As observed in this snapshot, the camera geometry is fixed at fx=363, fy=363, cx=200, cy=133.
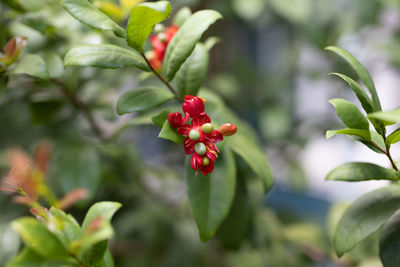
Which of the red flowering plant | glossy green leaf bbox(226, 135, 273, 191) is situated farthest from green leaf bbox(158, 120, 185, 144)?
glossy green leaf bbox(226, 135, 273, 191)

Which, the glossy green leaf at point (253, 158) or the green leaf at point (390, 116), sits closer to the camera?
the green leaf at point (390, 116)

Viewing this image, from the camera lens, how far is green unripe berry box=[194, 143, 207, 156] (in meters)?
0.39

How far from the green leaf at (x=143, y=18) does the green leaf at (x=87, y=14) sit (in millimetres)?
23

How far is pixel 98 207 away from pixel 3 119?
0.73 m

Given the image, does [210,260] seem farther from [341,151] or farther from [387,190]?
[341,151]

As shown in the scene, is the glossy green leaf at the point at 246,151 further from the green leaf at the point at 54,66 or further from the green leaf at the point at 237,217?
the green leaf at the point at 54,66

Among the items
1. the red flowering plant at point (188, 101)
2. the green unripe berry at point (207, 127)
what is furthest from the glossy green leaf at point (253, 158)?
the green unripe berry at point (207, 127)

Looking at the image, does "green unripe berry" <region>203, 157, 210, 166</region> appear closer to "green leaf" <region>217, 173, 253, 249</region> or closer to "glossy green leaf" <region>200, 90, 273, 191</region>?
"glossy green leaf" <region>200, 90, 273, 191</region>

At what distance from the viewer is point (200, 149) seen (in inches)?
15.4

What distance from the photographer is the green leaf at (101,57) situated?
39 cm

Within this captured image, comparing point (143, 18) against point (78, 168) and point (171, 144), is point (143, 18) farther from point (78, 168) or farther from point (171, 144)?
point (171, 144)

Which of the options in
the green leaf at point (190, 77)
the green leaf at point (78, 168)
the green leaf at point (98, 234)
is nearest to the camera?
the green leaf at point (98, 234)

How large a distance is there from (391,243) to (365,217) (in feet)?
0.13

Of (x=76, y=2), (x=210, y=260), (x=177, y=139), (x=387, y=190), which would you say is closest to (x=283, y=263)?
(x=210, y=260)
